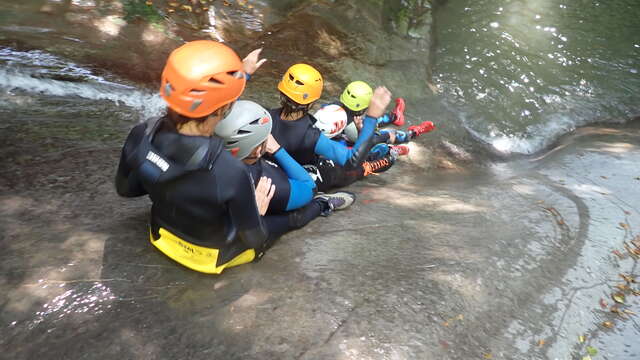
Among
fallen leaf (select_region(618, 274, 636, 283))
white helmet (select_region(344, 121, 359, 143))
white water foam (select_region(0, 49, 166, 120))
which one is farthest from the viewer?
white helmet (select_region(344, 121, 359, 143))

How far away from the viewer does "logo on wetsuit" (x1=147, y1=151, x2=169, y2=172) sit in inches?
95.7

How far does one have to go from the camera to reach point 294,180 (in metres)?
3.84

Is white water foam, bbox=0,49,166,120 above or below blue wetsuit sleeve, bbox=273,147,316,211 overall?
below

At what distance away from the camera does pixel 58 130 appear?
15.6 feet

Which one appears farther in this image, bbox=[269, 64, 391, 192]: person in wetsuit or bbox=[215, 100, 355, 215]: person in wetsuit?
bbox=[269, 64, 391, 192]: person in wetsuit

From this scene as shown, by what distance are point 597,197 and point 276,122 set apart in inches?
177

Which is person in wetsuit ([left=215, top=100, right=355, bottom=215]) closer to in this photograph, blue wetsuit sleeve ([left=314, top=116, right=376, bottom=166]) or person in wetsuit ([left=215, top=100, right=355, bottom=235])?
person in wetsuit ([left=215, top=100, right=355, bottom=235])

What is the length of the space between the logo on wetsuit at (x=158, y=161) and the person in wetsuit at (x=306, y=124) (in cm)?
218

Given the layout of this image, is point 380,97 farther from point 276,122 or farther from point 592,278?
point 592,278

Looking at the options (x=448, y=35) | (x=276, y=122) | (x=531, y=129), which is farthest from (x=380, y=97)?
(x=448, y=35)

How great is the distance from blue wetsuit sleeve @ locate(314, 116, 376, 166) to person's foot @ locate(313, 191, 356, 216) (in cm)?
52

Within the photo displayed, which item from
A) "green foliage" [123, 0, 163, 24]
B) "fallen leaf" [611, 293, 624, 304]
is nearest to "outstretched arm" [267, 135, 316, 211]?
"fallen leaf" [611, 293, 624, 304]

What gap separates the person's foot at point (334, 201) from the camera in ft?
14.2

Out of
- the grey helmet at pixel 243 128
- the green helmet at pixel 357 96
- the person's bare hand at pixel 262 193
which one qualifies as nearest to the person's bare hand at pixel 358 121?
the green helmet at pixel 357 96
